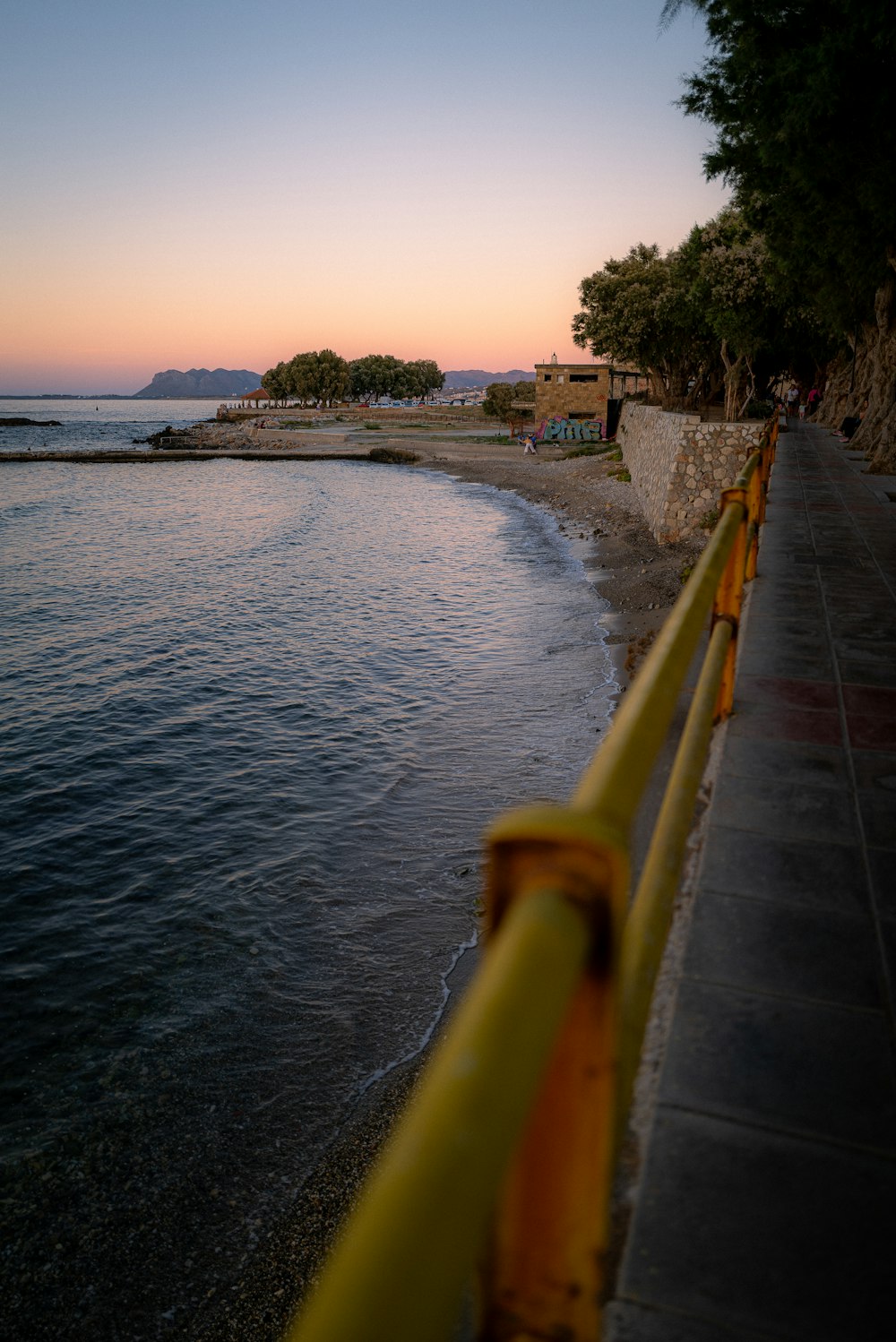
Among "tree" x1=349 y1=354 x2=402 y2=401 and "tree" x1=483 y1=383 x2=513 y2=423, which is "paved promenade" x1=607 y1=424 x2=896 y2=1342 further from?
"tree" x1=349 y1=354 x2=402 y2=401

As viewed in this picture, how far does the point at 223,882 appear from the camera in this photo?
33.1 ft

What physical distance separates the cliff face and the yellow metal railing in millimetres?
18790

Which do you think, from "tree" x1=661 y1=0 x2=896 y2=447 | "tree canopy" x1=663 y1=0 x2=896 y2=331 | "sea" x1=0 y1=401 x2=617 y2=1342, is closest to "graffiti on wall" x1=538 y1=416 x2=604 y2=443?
"sea" x1=0 y1=401 x2=617 y2=1342

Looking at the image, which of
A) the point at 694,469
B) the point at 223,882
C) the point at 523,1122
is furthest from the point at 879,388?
the point at 523,1122

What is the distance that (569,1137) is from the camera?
1036mm

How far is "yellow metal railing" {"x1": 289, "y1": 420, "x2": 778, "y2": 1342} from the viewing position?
62 centimetres

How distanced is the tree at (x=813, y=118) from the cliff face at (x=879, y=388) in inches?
13.7

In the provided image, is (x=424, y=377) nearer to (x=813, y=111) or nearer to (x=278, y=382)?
(x=278, y=382)

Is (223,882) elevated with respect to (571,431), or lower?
lower

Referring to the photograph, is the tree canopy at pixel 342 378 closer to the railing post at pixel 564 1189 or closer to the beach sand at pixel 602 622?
the beach sand at pixel 602 622

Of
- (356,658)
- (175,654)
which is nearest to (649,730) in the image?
(356,658)

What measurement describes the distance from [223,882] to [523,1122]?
32.6ft

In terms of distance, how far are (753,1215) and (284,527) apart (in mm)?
41256

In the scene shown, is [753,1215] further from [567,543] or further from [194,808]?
[567,543]
